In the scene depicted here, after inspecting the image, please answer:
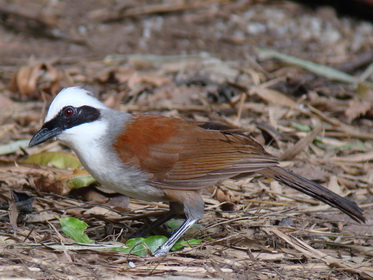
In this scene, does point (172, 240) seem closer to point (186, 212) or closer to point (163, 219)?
point (186, 212)

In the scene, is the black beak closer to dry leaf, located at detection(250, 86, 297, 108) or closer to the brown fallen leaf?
the brown fallen leaf

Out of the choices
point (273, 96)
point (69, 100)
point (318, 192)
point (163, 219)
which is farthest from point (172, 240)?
point (273, 96)

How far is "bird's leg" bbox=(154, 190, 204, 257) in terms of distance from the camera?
13.4 feet

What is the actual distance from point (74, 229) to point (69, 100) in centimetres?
90

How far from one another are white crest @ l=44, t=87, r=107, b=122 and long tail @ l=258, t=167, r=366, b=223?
137 centimetres

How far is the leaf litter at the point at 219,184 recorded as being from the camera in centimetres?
390

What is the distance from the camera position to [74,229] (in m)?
4.15

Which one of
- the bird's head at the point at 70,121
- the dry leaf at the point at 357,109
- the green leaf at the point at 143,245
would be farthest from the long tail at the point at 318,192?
the dry leaf at the point at 357,109

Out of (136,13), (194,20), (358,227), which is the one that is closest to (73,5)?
(136,13)

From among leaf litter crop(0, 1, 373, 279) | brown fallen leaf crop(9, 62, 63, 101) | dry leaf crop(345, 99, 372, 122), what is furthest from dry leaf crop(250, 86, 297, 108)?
brown fallen leaf crop(9, 62, 63, 101)

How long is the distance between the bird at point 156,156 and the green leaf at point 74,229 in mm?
328

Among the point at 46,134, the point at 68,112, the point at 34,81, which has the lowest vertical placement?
the point at 34,81

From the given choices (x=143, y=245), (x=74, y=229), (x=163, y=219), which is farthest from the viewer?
(x=163, y=219)

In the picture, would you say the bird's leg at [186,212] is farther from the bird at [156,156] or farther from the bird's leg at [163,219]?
the bird's leg at [163,219]
